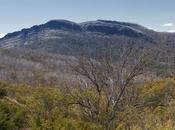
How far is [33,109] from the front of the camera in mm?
32094

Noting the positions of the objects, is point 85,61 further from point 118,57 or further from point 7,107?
point 7,107

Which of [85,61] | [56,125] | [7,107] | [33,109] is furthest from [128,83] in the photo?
[7,107]

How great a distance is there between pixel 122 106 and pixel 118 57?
9.38 feet

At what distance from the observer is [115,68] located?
21578 mm

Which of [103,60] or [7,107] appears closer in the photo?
[103,60]

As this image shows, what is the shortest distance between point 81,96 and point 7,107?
1740 inches

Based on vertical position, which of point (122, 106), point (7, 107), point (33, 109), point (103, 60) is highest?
point (103, 60)

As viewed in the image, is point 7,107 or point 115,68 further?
point 7,107

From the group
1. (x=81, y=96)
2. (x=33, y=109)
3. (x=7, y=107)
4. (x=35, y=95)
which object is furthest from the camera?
(x=7, y=107)

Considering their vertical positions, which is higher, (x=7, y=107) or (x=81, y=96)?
(x=81, y=96)

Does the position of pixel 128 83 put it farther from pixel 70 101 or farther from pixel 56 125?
pixel 56 125

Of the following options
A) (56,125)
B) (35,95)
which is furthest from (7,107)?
(56,125)

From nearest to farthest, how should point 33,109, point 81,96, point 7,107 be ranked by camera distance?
point 81,96, point 33,109, point 7,107

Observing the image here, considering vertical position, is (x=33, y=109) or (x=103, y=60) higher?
(x=103, y=60)
